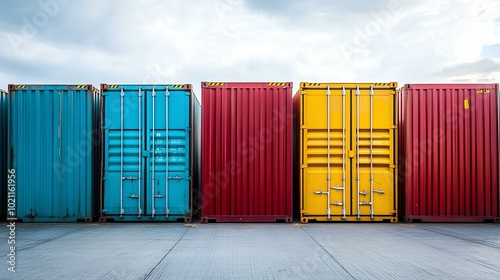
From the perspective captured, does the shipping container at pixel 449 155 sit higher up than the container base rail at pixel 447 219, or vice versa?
the shipping container at pixel 449 155

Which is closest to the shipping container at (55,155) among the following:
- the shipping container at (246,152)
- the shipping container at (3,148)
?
the shipping container at (3,148)

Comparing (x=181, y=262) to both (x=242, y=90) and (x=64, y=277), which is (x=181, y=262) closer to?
(x=64, y=277)

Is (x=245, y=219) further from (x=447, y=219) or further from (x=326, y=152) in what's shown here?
(x=447, y=219)

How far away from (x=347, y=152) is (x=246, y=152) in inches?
113

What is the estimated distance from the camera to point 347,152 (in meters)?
11.3

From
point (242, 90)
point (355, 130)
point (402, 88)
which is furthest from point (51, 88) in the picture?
point (402, 88)

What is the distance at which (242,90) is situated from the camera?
11.4 m

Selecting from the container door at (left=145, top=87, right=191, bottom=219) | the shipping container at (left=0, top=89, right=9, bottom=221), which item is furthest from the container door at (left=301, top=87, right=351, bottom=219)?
the shipping container at (left=0, top=89, right=9, bottom=221)

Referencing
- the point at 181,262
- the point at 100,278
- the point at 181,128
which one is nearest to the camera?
the point at 100,278

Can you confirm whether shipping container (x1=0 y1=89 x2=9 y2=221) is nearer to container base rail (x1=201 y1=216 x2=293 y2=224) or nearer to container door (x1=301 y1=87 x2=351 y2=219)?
container base rail (x1=201 y1=216 x2=293 y2=224)

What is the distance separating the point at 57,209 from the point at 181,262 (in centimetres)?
615

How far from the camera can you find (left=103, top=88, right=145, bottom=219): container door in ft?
36.8

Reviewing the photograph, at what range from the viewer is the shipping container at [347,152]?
11250mm

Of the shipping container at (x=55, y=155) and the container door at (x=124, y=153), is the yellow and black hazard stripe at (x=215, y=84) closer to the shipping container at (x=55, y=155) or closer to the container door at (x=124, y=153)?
the container door at (x=124, y=153)
